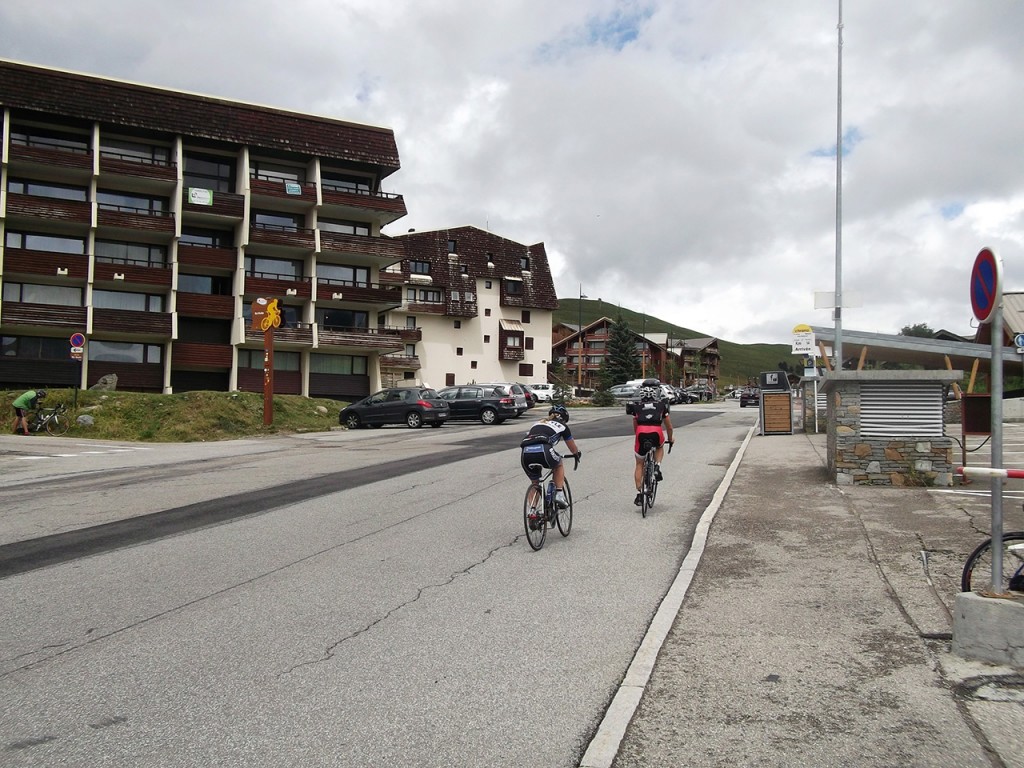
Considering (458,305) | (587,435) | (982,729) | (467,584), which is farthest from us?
(458,305)

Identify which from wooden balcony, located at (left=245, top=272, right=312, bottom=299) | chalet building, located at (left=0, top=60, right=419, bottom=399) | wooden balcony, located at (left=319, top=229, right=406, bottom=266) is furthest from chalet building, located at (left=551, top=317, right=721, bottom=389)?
wooden balcony, located at (left=245, top=272, right=312, bottom=299)

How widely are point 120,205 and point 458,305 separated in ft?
98.6

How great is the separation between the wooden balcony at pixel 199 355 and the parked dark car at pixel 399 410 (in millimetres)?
14687

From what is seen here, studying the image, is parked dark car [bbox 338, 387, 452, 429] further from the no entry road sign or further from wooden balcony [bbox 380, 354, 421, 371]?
the no entry road sign

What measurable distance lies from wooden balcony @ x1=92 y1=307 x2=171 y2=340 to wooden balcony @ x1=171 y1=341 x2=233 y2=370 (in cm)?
119

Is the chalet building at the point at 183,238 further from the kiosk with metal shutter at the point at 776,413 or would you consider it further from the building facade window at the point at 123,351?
the kiosk with metal shutter at the point at 776,413

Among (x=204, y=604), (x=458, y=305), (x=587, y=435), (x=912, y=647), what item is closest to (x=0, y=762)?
(x=204, y=604)

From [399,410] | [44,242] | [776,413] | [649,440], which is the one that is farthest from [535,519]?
[44,242]

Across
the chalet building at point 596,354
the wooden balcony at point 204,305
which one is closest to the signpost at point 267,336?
the wooden balcony at point 204,305

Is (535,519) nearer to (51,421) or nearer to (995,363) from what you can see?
(995,363)

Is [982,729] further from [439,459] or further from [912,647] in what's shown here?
[439,459]

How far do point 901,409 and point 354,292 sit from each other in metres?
39.8

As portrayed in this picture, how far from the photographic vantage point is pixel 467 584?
6855mm

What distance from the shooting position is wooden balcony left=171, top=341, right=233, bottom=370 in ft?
145
